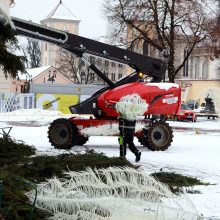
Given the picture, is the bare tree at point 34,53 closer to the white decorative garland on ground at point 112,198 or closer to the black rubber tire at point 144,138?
the black rubber tire at point 144,138

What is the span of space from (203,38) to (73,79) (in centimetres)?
5346

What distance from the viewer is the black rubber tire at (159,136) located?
56.7 ft

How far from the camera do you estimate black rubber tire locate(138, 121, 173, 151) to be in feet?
56.7

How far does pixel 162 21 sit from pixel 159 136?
2937 cm

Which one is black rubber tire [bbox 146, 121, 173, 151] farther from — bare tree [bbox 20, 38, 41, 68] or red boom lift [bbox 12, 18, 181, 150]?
bare tree [bbox 20, 38, 41, 68]

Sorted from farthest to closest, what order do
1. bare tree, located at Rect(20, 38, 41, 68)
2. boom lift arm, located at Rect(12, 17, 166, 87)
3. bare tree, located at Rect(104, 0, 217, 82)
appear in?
bare tree, located at Rect(20, 38, 41, 68)
bare tree, located at Rect(104, 0, 217, 82)
boom lift arm, located at Rect(12, 17, 166, 87)

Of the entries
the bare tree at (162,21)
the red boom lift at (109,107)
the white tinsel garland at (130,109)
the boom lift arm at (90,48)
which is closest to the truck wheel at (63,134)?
the red boom lift at (109,107)

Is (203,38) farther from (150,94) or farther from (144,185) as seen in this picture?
(144,185)

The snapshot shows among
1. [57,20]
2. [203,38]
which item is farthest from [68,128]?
[57,20]

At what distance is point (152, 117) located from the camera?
18.1 m

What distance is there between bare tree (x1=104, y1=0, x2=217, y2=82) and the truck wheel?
27819 millimetres

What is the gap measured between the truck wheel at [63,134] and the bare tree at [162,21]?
2782 cm

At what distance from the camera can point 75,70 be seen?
89.0 meters

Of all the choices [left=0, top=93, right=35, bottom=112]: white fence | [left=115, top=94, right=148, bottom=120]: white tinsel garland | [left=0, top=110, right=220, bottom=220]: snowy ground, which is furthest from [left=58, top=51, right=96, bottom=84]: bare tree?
[left=115, top=94, right=148, bottom=120]: white tinsel garland
